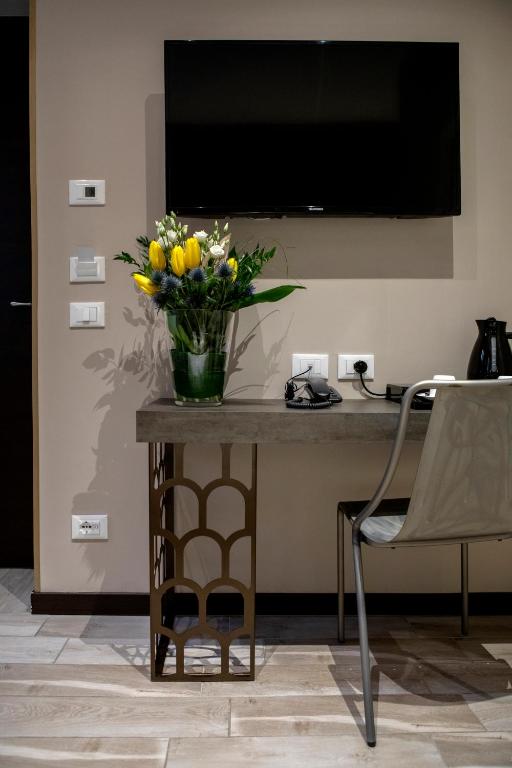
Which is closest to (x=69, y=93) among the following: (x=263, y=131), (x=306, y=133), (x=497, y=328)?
(x=263, y=131)

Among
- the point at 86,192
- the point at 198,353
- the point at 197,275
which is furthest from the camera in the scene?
the point at 86,192

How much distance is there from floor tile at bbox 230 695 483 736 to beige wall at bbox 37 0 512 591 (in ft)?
1.97

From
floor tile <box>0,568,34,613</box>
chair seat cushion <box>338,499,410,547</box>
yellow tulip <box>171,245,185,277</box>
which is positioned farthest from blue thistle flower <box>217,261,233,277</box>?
floor tile <box>0,568,34,613</box>

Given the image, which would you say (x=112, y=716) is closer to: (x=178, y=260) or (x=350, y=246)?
(x=178, y=260)

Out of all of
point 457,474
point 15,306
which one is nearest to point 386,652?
point 457,474

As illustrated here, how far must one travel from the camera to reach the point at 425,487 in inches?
60.8

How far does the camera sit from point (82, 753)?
59.4 inches

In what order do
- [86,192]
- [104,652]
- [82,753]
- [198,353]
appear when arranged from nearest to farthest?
1. [82,753]
2. [198,353]
3. [104,652]
4. [86,192]

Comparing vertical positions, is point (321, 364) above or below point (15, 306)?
below

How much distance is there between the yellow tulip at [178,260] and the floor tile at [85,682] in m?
1.16

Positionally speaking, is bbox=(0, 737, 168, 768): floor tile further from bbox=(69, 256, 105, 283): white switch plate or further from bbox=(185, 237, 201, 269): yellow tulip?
bbox=(69, 256, 105, 283): white switch plate

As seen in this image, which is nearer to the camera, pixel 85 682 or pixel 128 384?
pixel 85 682

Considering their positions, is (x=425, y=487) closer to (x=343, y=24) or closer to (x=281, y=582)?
(x=281, y=582)

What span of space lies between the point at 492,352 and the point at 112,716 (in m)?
1.53
